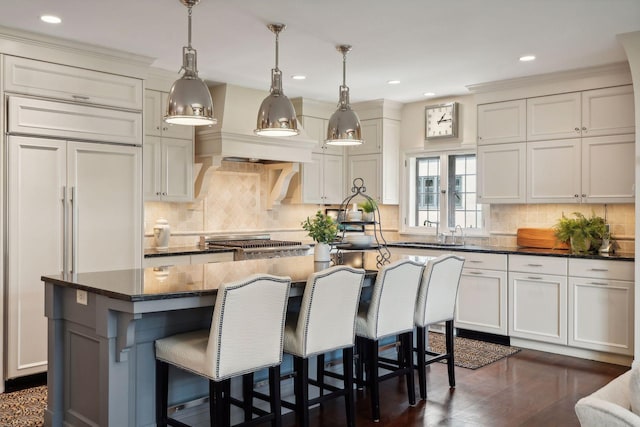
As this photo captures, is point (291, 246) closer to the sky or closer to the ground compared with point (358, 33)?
closer to the ground

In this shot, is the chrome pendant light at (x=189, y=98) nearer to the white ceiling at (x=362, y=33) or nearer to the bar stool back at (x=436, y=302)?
the white ceiling at (x=362, y=33)

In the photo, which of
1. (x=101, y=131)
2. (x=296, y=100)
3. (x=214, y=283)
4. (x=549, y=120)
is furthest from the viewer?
(x=296, y=100)

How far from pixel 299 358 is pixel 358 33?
241cm

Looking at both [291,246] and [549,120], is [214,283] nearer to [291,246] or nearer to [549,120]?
[291,246]

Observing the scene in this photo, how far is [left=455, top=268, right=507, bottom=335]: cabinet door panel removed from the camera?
5.39 meters

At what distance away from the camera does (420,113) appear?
6.76 metres

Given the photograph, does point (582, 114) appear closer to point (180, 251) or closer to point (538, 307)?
point (538, 307)

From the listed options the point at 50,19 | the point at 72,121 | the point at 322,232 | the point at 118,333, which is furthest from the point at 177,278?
the point at 50,19

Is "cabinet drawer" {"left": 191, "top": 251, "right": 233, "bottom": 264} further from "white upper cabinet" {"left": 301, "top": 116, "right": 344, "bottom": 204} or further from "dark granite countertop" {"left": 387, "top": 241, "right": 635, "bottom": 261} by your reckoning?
"dark granite countertop" {"left": 387, "top": 241, "right": 635, "bottom": 261}

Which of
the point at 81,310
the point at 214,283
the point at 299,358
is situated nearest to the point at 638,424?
the point at 299,358

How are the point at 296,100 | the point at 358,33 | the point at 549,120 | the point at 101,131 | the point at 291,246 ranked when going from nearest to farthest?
the point at 358,33 < the point at 101,131 < the point at 549,120 < the point at 291,246 < the point at 296,100

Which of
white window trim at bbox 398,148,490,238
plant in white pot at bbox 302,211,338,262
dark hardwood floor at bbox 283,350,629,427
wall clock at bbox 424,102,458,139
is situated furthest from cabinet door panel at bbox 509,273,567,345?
plant in white pot at bbox 302,211,338,262

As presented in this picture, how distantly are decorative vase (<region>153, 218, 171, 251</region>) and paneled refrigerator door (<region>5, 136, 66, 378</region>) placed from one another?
1220 millimetres

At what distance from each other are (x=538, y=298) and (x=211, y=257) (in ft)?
10.3
